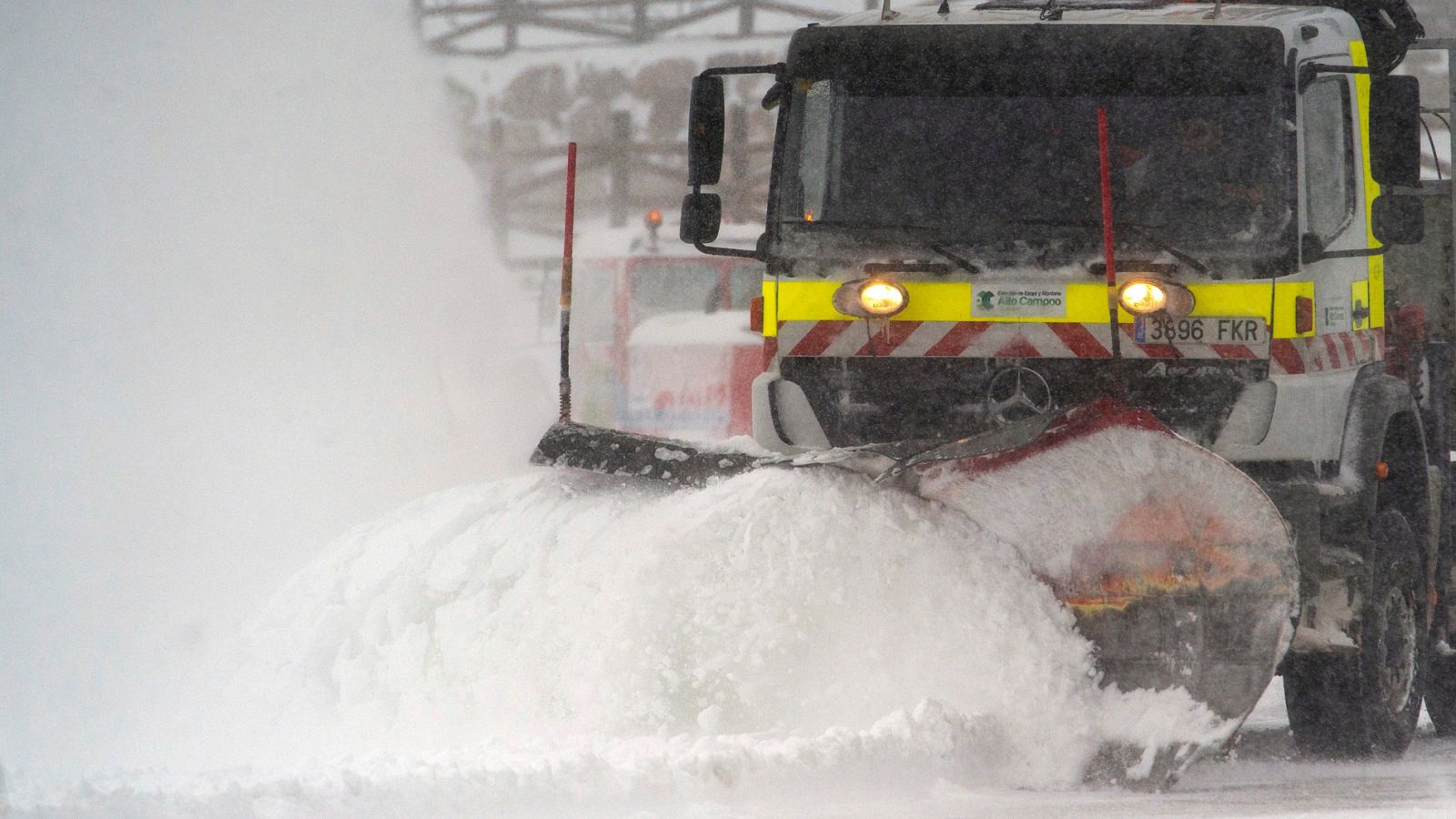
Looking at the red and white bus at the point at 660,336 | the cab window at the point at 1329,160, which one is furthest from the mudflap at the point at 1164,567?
the red and white bus at the point at 660,336

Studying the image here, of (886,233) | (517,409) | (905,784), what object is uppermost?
(886,233)

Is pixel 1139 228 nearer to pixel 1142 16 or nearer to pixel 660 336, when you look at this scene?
pixel 1142 16

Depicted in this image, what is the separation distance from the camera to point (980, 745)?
4137 mm

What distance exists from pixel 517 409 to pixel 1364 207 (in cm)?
1089

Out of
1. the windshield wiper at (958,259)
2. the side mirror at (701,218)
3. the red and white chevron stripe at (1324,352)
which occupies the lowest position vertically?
the red and white chevron stripe at (1324,352)

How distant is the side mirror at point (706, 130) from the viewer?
222 inches

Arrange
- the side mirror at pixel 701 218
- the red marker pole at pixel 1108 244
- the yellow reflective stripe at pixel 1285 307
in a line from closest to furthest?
the red marker pole at pixel 1108 244
the yellow reflective stripe at pixel 1285 307
the side mirror at pixel 701 218

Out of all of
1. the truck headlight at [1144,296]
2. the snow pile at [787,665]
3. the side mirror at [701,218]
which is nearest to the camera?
the snow pile at [787,665]

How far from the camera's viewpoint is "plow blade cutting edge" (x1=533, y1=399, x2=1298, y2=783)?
4320 millimetres

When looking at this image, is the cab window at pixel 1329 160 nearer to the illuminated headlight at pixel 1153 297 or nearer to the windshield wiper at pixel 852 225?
the illuminated headlight at pixel 1153 297

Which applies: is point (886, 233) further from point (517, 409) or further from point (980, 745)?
point (517, 409)

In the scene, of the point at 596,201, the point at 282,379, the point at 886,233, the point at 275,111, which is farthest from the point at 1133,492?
the point at 596,201

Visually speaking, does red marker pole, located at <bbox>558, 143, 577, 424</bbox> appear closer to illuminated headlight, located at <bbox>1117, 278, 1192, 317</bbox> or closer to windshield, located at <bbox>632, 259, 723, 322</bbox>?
illuminated headlight, located at <bbox>1117, 278, 1192, 317</bbox>

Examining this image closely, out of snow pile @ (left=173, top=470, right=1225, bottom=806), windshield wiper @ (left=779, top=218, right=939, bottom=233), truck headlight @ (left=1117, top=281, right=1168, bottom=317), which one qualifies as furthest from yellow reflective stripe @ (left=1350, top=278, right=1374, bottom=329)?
snow pile @ (left=173, top=470, right=1225, bottom=806)
